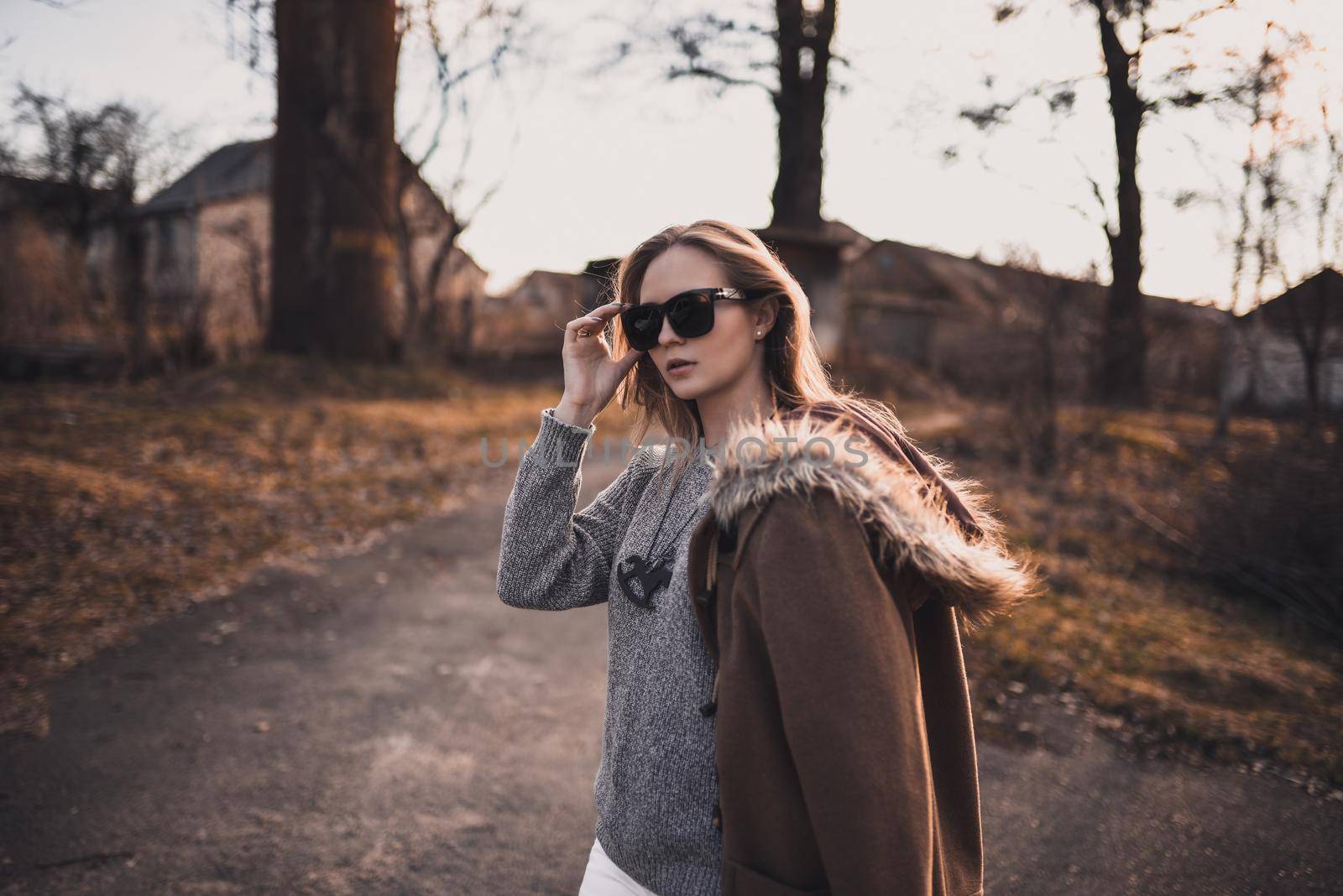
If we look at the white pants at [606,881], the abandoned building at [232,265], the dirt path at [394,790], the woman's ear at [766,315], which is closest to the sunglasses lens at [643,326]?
the woman's ear at [766,315]

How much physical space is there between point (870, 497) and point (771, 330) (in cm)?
55

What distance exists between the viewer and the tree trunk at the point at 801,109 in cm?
1207

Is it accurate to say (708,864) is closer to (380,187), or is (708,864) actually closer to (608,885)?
(608,885)

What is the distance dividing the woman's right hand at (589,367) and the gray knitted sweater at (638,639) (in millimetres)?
44

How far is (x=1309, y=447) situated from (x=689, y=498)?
23.2 feet

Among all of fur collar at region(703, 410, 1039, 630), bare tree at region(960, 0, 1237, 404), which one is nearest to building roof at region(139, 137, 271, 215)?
bare tree at region(960, 0, 1237, 404)

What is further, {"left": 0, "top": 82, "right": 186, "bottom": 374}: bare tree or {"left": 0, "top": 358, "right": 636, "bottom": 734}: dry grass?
{"left": 0, "top": 82, "right": 186, "bottom": 374}: bare tree

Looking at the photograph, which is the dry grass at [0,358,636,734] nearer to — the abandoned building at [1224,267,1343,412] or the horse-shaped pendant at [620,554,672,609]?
the horse-shaped pendant at [620,554,672,609]

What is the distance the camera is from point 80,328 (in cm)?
1032

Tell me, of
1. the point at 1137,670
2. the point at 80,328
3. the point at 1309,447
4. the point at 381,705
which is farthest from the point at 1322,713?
the point at 80,328

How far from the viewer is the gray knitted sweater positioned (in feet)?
4.62

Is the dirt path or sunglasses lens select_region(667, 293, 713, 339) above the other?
sunglasses lens select_region(667, 293, 713, 339)

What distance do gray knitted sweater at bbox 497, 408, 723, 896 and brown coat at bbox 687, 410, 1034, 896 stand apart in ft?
0.30

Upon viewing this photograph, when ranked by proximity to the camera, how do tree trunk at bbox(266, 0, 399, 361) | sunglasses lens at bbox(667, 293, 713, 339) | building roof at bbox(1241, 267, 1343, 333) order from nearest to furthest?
sunglasses lens at bbox(667, 293, 713, 339) → building roof at bbox(1241, 267, 1343, 333) → tree trunk at bbox(266, 0, 399, 361)
